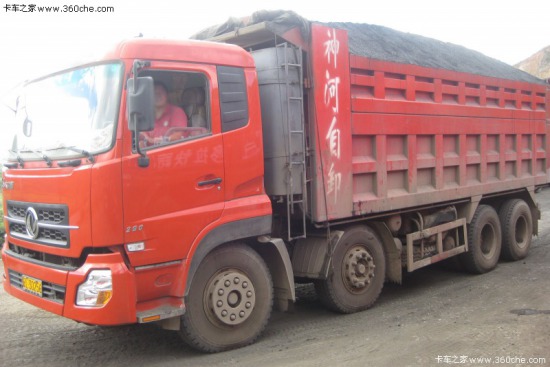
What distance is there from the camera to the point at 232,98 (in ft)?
14.3

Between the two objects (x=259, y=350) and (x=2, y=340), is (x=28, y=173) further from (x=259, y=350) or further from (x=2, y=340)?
(x=259, y=350)

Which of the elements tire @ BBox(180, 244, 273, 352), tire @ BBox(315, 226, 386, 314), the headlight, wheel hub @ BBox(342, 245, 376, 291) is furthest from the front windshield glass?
wheel hub @ BBox(342, 245, 376, 291)

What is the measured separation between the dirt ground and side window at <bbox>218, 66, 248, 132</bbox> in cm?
197

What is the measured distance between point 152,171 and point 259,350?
1.81 metres

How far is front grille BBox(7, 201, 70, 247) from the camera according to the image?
378 cm

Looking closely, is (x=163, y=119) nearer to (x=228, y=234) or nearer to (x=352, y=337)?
(x=228, y=234)

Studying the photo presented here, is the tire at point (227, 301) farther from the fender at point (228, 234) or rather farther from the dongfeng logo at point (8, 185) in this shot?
the dongfeng logo at point (8, 185)

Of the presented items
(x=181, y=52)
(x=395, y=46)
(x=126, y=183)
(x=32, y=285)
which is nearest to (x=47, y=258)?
(x=32, y=285)

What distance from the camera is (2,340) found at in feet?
15.4

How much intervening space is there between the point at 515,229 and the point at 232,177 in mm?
5662

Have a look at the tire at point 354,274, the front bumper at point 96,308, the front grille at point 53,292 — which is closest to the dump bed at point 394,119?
the tire at point 354,274

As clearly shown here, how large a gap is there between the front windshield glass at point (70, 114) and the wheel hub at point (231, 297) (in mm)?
1464

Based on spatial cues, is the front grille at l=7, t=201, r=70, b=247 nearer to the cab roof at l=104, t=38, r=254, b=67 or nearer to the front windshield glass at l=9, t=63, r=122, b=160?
the front windshield glass at l=9, t=63, r=122, b=160

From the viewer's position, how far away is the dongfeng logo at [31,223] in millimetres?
4031
